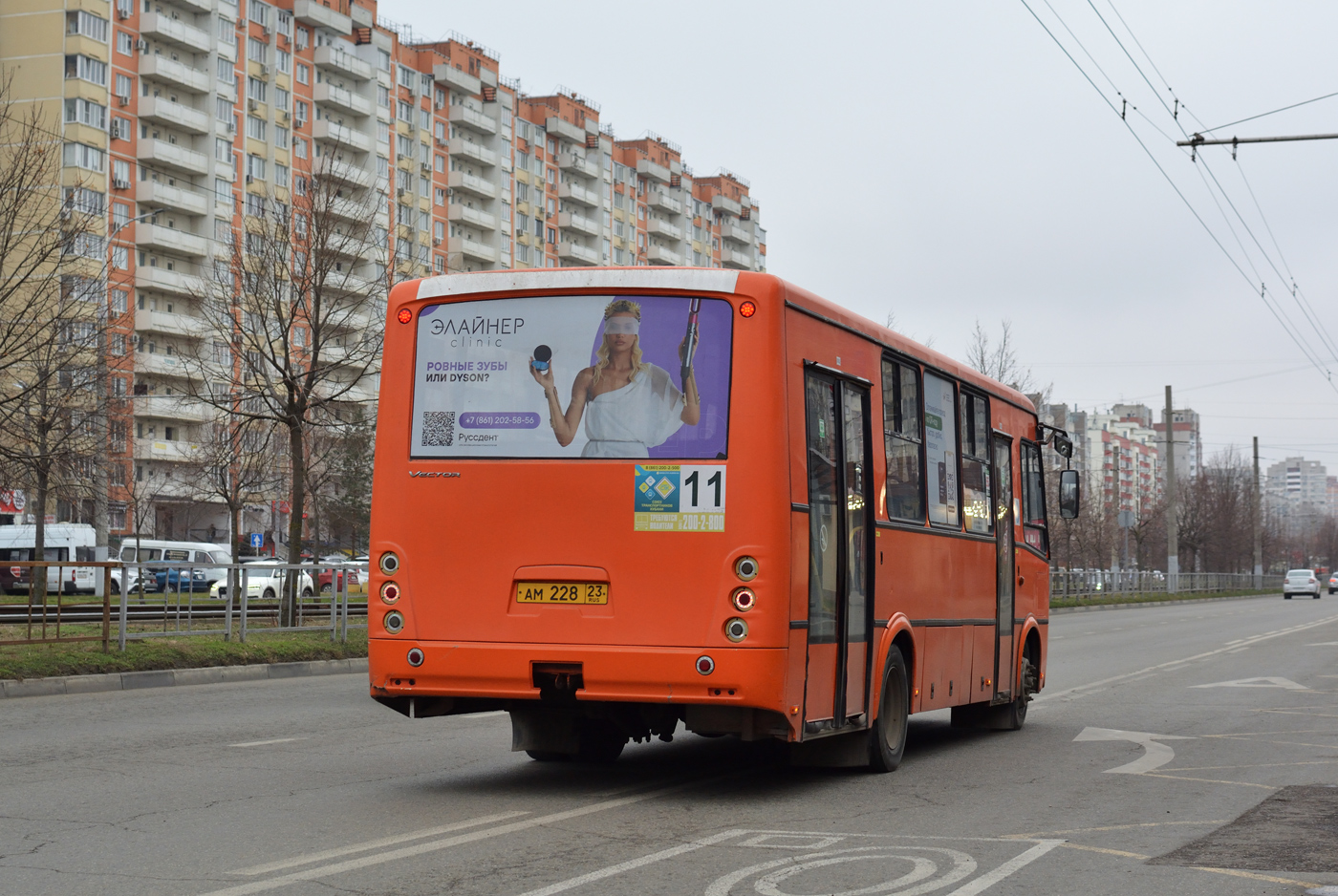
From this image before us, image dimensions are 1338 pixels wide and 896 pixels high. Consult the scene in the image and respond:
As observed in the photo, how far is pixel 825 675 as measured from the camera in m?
9.12

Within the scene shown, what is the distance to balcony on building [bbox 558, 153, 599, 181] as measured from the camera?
Result: 116562mm

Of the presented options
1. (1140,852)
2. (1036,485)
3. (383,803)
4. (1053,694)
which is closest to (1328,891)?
(1140,852)

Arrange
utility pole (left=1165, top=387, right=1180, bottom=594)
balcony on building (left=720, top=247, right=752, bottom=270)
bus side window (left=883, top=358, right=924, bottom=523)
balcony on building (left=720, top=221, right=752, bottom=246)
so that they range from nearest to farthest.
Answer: bus side window (left=883, top=358, right=924, bottom=523) → utility pole (left=1165, top=387, right=1180, bottom=594) → balcony on building (left=720, top=247, right=752, bottom=270) → balcony on building (left=720, top=221, right=752, bottom=246)

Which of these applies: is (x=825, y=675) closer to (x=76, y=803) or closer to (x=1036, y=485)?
(x=76, y=803)

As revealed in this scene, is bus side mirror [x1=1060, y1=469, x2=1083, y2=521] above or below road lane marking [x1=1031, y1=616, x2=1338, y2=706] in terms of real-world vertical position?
above

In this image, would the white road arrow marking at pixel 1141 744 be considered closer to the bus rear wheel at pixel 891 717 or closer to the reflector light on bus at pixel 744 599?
the bus rear wheel at pixel 891 717

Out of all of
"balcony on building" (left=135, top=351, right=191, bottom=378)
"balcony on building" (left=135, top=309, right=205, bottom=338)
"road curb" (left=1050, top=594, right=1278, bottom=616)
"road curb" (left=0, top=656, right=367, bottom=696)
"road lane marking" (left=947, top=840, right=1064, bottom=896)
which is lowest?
"road curb" (left=1050, top=594, right=1278, bottom=616)

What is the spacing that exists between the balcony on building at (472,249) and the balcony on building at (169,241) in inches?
903

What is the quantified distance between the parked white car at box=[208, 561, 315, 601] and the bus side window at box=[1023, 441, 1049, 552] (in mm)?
12039

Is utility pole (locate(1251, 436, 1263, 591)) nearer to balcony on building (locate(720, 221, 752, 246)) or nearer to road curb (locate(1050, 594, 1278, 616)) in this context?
road curb (locate(1050, 594, 1278, 616))

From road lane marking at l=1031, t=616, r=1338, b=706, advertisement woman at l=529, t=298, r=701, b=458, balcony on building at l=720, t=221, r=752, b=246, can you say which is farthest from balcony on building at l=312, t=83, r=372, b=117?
advertisement woman at l=529, t=298, r=701, b=458

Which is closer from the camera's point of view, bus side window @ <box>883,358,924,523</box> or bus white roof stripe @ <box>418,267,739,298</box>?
bus white roof stripe @ <box>418,267,739,298</box>

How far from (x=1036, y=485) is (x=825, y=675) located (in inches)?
252

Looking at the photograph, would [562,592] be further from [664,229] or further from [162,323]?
[664,229]
